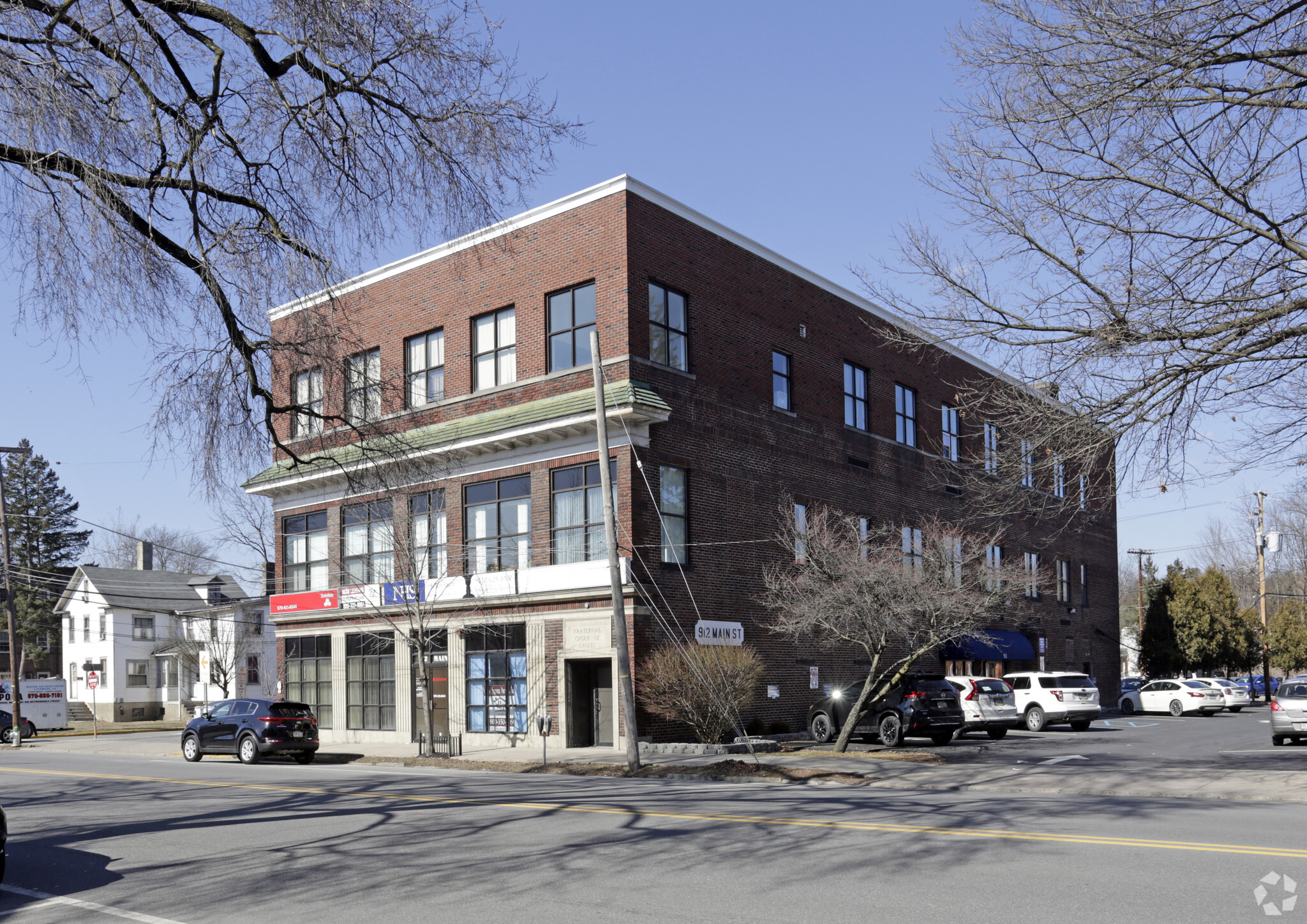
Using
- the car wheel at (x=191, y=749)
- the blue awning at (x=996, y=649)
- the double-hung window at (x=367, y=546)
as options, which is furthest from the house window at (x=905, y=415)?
the car wheel at (x=191, y=749)

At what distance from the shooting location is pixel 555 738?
28.2 metres

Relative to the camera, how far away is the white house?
60781 mm

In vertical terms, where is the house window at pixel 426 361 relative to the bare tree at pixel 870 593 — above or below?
above

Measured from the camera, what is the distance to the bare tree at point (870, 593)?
23766mm

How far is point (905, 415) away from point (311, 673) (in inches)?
857

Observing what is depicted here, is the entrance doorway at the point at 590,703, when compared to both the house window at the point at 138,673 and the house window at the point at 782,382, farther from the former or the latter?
the house window at the point at 138,673

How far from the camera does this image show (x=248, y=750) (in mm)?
27406

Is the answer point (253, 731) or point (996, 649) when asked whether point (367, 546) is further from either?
point (996, 649)

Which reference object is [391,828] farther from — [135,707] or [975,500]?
[135,707]

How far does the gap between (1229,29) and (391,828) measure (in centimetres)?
1284

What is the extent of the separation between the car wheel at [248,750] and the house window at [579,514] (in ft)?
27.5

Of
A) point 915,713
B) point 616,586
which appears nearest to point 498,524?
point 616,586

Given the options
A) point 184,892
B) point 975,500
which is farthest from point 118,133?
point 975,500

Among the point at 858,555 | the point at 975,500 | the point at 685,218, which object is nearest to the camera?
the point at 975,500
